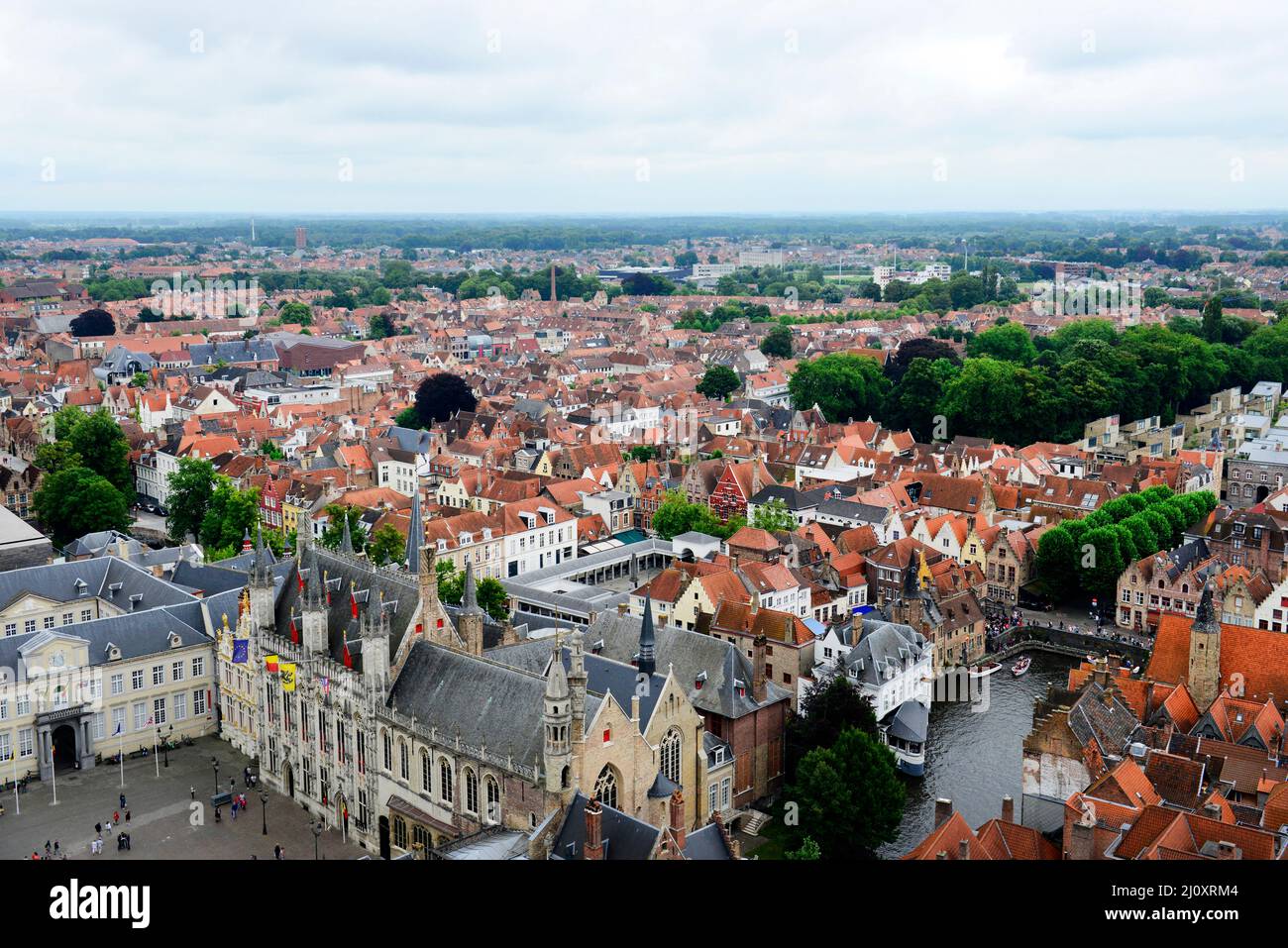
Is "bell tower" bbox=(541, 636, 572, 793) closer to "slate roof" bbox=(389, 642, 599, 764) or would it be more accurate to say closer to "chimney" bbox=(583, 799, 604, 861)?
"slate roof" bbox=(389, 642, 599, 764)

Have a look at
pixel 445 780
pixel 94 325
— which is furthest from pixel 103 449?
pixel 94 325

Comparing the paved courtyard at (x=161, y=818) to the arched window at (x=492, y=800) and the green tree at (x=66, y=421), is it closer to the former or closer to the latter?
the arched window at (x=492, y=800)

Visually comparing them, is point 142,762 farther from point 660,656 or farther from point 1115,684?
point 1115,684

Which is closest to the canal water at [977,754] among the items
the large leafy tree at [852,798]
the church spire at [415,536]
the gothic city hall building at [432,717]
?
the large leafy tree at [852,798]

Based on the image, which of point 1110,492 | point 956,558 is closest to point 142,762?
point 956,558

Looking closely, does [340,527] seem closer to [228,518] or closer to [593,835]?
[228,518]

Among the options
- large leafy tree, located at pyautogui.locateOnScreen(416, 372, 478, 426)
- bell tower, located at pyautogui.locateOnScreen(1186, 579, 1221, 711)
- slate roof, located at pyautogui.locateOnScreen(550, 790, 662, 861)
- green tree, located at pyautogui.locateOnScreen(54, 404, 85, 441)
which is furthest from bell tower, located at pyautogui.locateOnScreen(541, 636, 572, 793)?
large leafy tree, located at pyautogui.locateOnScreen(416, 372, 478, 426)
